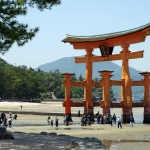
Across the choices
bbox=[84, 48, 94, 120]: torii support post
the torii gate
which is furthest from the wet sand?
bbox=[84, 48, 94, 120]: torii support post

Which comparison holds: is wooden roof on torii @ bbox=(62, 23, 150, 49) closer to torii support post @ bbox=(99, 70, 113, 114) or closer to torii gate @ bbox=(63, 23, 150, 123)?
torii gate @ bbox=(63, 23, 150, 123)

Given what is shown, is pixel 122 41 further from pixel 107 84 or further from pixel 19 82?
pixel 19 82

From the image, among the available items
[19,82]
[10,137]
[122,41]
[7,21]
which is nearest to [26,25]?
[7,21]

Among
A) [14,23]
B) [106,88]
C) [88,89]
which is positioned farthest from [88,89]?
[14,23]

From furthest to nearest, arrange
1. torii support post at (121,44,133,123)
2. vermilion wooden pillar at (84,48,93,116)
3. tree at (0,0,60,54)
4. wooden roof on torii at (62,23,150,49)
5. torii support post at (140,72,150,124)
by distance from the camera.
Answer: vermilion wooden pillar at (84,48,93,116)
torii support post at (140,72,150,124)
torii support post at (121,44,133,123)
wooden roof on torii at (62,23,150,49)
tree at (0,0,60,54)

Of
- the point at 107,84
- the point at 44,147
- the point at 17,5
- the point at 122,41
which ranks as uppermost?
the point at 122,41

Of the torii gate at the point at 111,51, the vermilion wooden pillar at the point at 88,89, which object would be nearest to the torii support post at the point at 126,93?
the torii gate at the point at 111,51

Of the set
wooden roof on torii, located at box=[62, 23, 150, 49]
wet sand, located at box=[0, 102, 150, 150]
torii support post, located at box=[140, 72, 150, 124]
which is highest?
wooden roof on torii, located at box=[62, 23, 150, 49]

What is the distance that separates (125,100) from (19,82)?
58.5 metres

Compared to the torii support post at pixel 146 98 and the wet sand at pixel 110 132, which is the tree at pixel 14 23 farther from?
the torii support post at pixel 146 98

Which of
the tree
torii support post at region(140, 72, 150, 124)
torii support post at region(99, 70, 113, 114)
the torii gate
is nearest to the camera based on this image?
the tree

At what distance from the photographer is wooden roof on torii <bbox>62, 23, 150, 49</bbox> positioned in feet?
100

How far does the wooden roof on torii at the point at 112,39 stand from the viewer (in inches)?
1203

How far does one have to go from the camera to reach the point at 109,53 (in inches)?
1367
